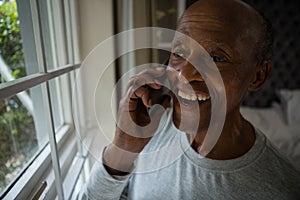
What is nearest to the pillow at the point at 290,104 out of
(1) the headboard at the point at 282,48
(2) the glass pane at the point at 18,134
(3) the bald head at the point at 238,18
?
(1) the headboard at the point at 282,48

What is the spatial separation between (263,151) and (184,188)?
0.23m

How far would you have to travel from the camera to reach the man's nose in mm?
465

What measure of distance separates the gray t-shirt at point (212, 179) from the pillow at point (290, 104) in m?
1.34

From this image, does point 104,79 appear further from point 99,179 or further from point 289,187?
point 289,187

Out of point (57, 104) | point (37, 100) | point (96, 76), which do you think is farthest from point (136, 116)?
point (57, 104)

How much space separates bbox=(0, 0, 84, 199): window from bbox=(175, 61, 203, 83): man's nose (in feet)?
1.09

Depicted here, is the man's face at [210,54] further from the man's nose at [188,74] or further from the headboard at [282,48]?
the headboard at [282,48]

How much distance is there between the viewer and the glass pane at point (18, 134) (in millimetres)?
696

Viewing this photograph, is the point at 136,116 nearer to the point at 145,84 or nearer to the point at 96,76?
the point at 145,84

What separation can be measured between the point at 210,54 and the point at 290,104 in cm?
168

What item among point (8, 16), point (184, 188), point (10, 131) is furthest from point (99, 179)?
point (8, 16)

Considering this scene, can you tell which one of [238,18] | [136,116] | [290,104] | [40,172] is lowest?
[290,104]

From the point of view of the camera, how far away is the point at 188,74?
1.53ft

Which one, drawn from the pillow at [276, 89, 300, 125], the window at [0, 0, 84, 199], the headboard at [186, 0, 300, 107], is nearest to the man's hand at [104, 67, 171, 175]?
the window at [0, 0, 84, 199]
